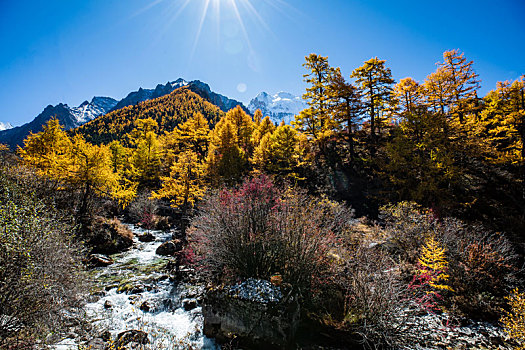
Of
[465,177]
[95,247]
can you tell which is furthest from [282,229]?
[465,177]

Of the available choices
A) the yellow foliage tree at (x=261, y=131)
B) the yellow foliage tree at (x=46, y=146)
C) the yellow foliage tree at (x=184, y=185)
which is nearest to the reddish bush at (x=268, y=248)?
the yellow foliage tree at (x=184, y=185)

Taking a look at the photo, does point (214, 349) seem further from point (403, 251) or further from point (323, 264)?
point (403, 251)

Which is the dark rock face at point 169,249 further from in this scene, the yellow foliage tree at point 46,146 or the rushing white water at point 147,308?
the yellow foliage tree at point 46,146

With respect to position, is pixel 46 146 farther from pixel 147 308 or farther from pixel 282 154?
pixel 282 154

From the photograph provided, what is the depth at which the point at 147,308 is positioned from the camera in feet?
22.6

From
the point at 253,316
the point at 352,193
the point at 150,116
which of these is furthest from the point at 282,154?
the point at 150,116

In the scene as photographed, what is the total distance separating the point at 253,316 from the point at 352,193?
1687 centimetres

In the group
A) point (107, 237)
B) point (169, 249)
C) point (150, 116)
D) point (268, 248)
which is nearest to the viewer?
point (268, 248)

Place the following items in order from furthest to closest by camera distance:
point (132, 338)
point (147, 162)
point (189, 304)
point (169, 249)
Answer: point (147, 162) < point (169, 249) < point (189, 304) < point (132, 338)

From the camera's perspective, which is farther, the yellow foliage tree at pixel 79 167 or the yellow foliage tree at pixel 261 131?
the yellow foliage tree at pixel 261 131

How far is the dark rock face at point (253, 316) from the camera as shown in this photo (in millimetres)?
4465

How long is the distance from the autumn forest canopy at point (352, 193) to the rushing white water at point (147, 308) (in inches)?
58.6

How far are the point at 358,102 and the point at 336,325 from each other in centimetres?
2044

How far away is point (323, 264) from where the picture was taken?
216 inches
